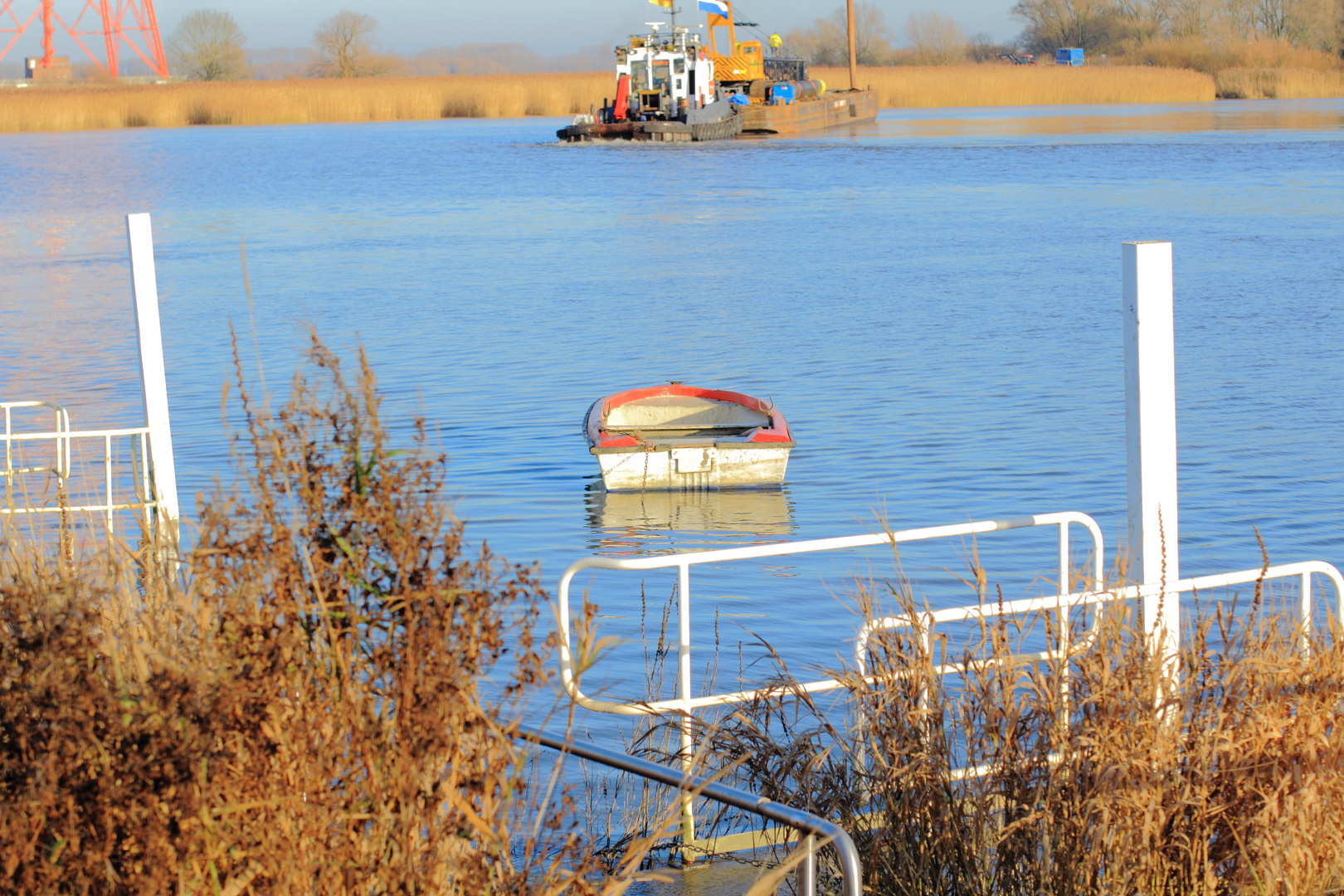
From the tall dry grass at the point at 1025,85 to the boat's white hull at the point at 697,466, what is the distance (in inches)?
2574

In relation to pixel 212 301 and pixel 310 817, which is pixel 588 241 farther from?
pixel 310 817

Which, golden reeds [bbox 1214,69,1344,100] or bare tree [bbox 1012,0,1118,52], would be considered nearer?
golden reeds [bbox 1214,69,1344,100]

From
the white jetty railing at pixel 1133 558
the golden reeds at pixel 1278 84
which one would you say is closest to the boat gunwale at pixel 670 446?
the white jetty railing at pixel 1133 558

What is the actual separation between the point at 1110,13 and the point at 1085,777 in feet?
390

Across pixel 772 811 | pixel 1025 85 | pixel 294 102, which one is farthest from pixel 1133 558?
pixel 1025 85

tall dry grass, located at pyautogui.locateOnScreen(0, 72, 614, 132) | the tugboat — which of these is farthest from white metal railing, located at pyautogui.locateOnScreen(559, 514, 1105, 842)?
tall dry grass, located at pyautogui.locateOnScreen(0, 72, 614, 132)

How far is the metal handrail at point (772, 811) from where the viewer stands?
2.47 metres

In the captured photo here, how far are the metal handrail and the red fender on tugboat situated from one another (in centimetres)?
5513

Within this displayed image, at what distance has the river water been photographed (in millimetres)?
11070

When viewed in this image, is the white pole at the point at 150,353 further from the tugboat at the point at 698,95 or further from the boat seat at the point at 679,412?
the tugboat at the point at 698,95

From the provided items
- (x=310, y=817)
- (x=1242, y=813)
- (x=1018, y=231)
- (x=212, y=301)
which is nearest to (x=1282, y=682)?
(x=1242, y=813)

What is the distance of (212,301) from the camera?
22.8 m

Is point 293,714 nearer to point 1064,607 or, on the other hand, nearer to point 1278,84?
point 1064,607

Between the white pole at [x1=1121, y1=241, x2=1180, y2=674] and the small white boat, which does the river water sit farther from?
the white pole at [x1=1121, y1=241, x2=1180, y2=674]
